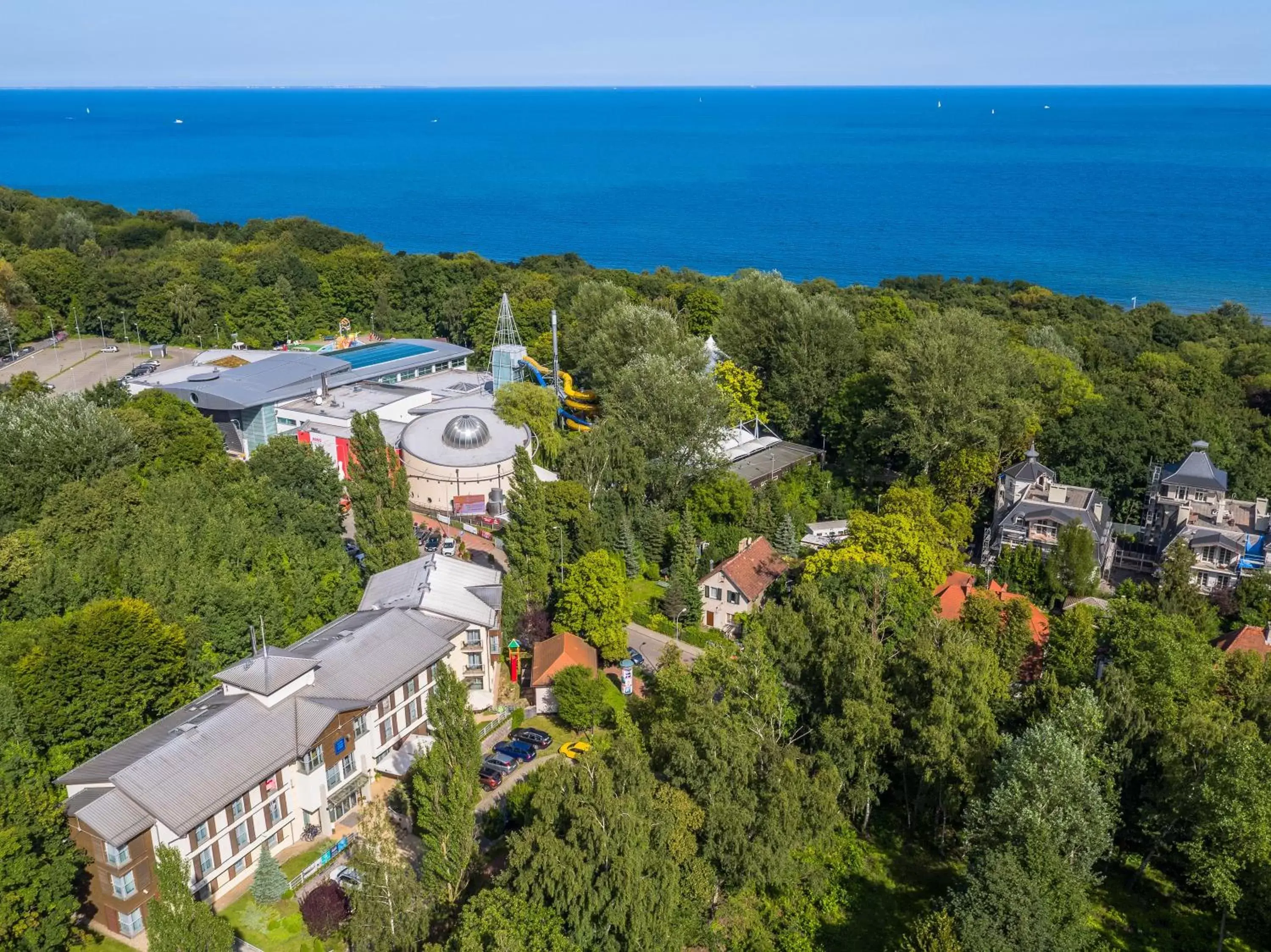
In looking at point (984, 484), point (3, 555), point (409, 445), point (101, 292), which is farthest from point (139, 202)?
point (984, 484)

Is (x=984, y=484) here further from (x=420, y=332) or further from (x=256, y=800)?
(x=420, y=332)

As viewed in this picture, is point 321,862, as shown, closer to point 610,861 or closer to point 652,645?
point 610,861

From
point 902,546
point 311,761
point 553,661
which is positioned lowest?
point 553,661

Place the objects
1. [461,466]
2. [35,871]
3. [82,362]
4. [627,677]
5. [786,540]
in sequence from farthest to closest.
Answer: [82,362] < [461,466] < [786,540] < [627,677] < [35,871]

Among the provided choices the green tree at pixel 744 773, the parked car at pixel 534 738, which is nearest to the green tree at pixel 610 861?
the green tree at pixel 744 773

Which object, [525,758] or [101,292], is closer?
[525,758]

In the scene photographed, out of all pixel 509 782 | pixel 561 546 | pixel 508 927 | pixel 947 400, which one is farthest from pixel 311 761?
pixel 947 400

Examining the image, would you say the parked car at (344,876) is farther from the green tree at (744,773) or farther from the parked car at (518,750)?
the green tree at (744,773)

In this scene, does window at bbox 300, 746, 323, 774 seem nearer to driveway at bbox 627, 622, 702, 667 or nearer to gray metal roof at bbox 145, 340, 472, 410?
driveway at bbox 627, 622, 702, 667
